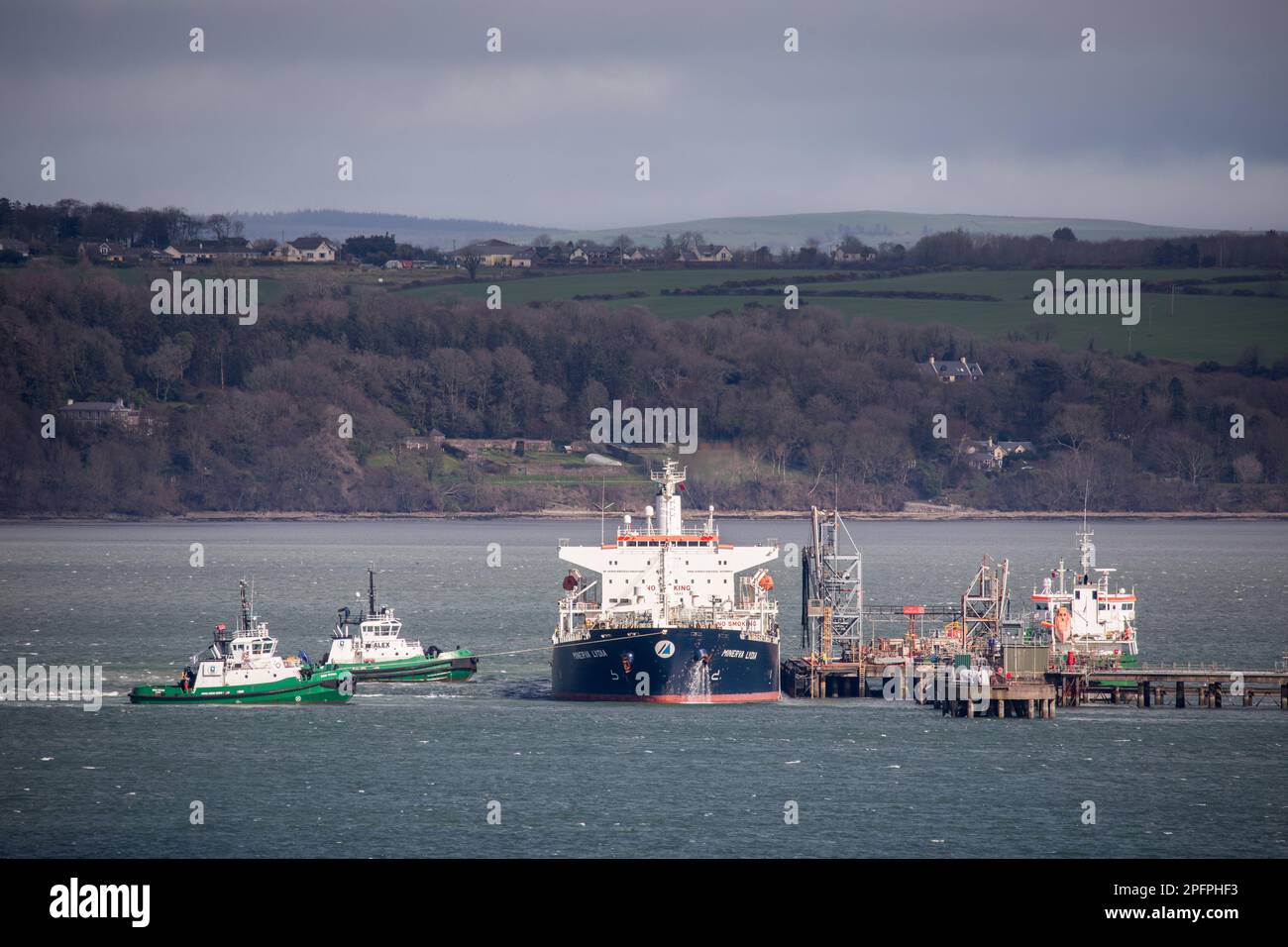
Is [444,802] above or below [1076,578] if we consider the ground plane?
below

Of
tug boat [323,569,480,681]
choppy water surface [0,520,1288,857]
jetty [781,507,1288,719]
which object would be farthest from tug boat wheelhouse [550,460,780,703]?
tug boat [323,569,480,681]

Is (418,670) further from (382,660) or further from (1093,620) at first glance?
(1093,620)

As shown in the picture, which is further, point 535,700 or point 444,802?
point 535,700

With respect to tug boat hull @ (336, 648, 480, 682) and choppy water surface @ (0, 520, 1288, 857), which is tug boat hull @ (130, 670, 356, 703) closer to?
choppy water surface @ (0, 520, 1288, 857)

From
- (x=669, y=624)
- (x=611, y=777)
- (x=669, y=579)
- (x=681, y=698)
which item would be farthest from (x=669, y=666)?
(x=611, y=777)

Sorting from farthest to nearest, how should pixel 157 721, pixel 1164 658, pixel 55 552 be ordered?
1. pixel 55 552
2. pixel 1164 658
3. pixel 157 721
